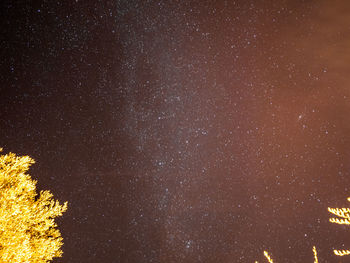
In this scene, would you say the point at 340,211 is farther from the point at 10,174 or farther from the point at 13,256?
the point at 10,174

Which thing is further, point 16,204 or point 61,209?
point 61,209

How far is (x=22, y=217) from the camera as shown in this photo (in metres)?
5.46

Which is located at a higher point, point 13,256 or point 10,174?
point 10,174

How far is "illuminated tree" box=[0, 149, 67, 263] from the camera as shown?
5.16m

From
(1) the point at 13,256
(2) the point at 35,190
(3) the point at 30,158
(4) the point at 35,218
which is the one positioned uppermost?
(3) the point at 30,158

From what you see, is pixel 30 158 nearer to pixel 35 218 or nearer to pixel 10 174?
pixel 10 174

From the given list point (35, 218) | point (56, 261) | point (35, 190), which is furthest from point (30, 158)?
point (56, 261)

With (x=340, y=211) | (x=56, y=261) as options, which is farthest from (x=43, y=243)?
(x=340, y=211)

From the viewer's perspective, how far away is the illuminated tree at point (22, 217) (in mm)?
5160

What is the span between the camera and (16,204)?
5418 mm

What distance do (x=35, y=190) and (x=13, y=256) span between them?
1.64 meters

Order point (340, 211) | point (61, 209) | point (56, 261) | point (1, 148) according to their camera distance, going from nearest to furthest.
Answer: point (340, 211)
point (1, 148)
point (61, 209)
point (56, 261)

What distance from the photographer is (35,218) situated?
19.6ft

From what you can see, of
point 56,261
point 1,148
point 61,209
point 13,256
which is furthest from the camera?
point 56,261
